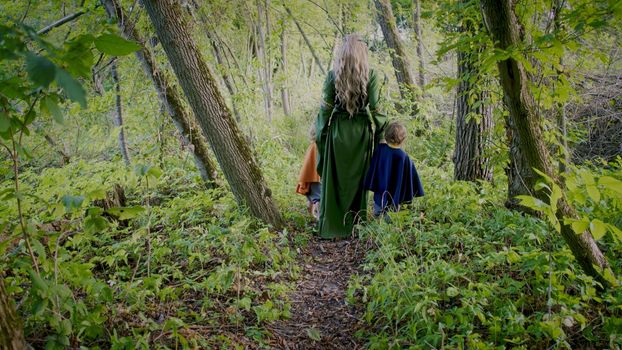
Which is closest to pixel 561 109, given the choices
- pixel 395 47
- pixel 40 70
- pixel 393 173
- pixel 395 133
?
pixel 395 133

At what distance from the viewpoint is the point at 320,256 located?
446 centimetres

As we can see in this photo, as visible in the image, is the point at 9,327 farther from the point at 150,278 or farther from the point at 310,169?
the point at 310,169

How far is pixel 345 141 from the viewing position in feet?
15.8

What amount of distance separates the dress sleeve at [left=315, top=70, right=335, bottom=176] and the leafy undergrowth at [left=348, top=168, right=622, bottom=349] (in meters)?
1.35

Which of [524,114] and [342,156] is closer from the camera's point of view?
[524,114]

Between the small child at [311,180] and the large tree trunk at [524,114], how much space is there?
2905 millimetres

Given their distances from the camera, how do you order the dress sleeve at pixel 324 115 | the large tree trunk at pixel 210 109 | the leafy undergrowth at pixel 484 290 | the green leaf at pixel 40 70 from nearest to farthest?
the green leaf at pixel 40 70 → the leafy undergrowth at pixel 484 290 → the large tree trunk at pixel 210 109 → the dress sleeve at pixel 324 115

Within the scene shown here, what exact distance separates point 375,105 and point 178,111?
8.35 ft

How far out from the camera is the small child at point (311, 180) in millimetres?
5379

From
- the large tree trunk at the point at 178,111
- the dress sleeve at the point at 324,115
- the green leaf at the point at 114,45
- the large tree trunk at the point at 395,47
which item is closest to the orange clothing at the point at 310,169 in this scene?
the dress sleeve at the point at 324,115

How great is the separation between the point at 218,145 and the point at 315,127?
130 centimetres

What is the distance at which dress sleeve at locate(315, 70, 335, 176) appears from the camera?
15.6ft

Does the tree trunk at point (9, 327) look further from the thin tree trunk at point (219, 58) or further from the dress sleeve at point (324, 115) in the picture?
the thin tree trunk at point (219, 58)

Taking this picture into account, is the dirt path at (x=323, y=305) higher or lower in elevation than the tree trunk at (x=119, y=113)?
lower
